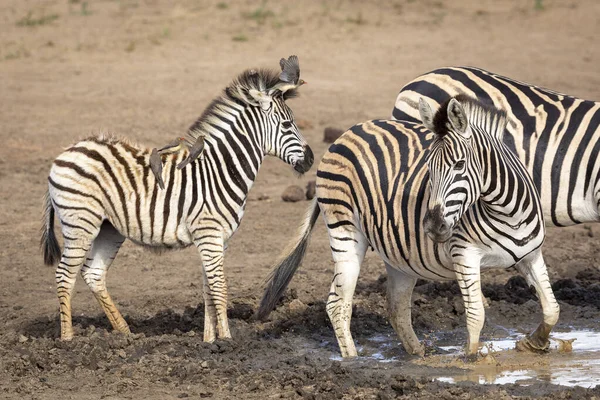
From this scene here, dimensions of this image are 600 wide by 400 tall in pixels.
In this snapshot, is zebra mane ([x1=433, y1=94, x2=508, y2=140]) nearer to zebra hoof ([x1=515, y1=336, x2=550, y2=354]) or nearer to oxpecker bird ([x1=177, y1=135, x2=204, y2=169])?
zebra hoof ([x1=515, y1=336, x2=550, y2=354])

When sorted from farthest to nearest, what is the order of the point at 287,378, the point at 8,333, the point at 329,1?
the point at 329,1
the point at 8,333
the point at 287,378

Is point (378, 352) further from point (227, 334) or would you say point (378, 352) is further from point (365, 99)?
point (365, 99)

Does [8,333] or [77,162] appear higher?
[77,162]

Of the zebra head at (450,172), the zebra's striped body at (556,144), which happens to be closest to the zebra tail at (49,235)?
the zebra's striped body at (556,144)

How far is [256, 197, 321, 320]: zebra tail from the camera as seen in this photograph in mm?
7875

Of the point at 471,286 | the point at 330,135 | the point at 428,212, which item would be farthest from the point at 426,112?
the point at 330,135

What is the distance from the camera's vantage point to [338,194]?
7414mm

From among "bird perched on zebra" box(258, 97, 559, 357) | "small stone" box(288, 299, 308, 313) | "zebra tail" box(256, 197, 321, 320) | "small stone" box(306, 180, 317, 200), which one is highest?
"bird perched on zebra" box(258, 97, 559, 357)

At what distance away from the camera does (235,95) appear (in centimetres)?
799

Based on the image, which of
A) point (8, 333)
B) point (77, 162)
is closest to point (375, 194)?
point (77, 162)

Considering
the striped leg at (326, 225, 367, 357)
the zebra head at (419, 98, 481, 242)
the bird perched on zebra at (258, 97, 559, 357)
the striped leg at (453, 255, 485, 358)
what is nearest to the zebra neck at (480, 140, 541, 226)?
the bird perched on zebra at (258, 97, 559, 357)

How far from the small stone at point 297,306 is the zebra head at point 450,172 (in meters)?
2.40

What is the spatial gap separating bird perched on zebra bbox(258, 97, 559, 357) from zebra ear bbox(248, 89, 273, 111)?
722mm

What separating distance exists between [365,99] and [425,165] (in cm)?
909
